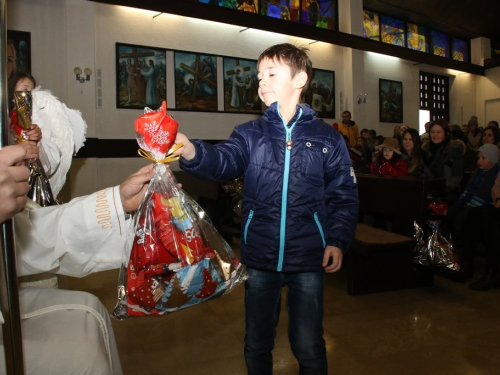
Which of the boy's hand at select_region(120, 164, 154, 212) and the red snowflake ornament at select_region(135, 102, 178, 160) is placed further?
the boy's hand at select_region(120, 164, 154, 212)

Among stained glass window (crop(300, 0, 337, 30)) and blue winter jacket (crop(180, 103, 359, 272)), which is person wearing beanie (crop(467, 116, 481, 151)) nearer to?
stained glass window (crop(300, 0, 337, 30))

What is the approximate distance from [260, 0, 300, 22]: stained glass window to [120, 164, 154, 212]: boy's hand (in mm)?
12132

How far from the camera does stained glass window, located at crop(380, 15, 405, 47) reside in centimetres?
1575

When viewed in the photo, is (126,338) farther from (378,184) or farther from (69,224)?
(378,184)

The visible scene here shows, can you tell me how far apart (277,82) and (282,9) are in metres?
12.0

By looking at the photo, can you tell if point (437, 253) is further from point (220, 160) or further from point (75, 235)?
point (75, 235)

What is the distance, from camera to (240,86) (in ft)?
40.3

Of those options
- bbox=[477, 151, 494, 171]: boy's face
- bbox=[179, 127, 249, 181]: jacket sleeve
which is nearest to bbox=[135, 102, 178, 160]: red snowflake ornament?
bbox=[179, 127, 249, 181]: jacket sleeve

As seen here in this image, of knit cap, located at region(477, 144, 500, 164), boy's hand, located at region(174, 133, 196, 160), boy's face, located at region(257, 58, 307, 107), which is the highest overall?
boy's face, located at region(257, 58, 307, 107)

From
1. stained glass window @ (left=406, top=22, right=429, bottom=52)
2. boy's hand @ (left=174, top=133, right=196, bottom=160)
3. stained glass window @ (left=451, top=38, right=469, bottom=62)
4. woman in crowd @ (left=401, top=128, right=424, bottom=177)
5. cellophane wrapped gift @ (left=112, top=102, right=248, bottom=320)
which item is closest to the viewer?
cellophane wrapped gift @ (left=112, top=102, right=248, bottom=320)

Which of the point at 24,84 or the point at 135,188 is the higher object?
the point at 24,84

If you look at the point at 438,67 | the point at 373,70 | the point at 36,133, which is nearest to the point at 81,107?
the point at 36,133

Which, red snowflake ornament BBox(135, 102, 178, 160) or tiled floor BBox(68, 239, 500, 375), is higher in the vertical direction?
red snowflake ornament BBox(135, 102, 178, 160)

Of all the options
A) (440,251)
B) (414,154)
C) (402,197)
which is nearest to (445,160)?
(414,154)
